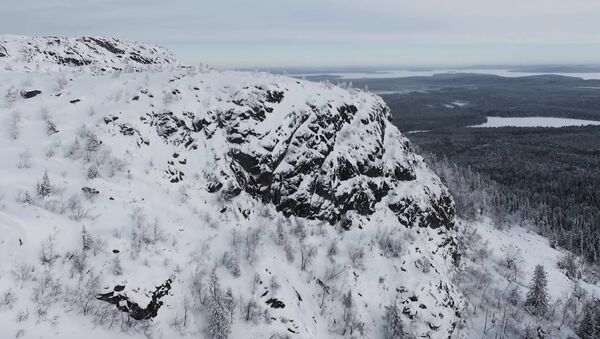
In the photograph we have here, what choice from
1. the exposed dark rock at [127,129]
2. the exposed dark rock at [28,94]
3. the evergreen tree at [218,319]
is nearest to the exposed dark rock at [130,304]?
the evergreen tree at [218,319]

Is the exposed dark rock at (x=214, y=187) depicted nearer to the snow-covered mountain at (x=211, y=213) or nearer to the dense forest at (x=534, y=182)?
the snow-covered mountain at (x=211, y=213)

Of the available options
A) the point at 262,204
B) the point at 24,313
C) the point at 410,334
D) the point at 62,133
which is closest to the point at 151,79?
the point at 62,133

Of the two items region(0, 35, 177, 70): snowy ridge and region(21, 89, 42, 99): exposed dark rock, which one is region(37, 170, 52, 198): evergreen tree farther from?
region(0, 35, 177, 70): snowy ridge

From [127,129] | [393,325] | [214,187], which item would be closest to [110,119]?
[127,129]

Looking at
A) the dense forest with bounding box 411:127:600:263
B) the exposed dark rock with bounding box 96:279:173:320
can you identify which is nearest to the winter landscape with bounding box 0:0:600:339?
the exposed dark rock with bounding box 96:279:173:320

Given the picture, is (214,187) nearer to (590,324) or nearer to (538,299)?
(538,299)

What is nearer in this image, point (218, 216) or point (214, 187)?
point (218, 216)
